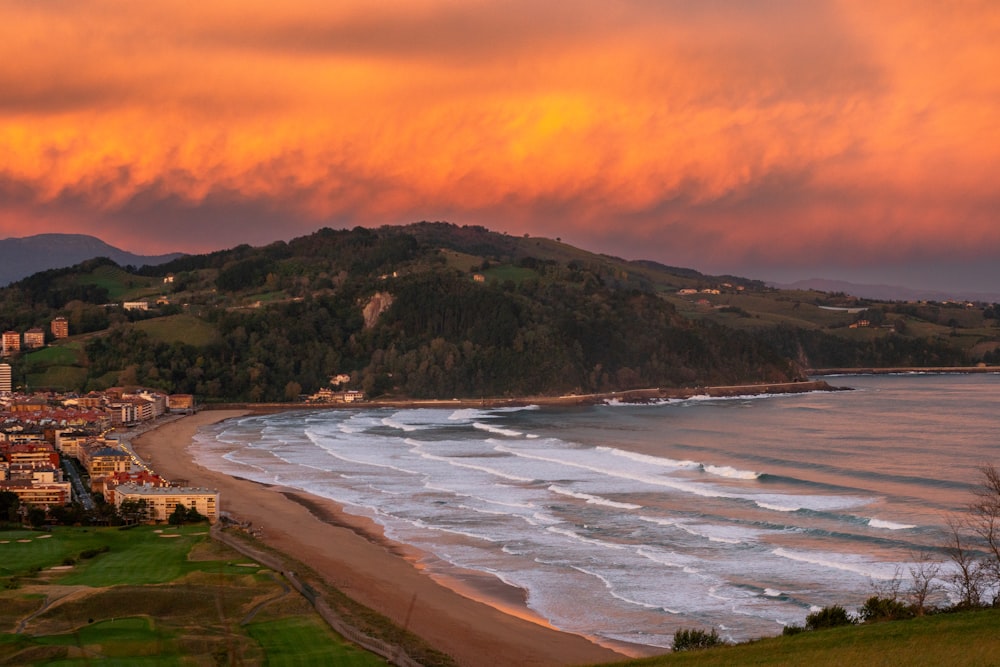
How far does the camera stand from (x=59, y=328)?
162125 mm

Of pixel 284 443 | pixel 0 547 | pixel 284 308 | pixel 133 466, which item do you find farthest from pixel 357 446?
pixel 284 308

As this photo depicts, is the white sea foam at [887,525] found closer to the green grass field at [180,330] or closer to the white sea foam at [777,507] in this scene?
the white sea foam at [777,507]

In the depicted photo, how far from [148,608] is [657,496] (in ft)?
99.0

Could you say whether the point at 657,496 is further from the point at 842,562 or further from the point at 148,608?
the point at 148,608

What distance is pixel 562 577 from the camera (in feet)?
125

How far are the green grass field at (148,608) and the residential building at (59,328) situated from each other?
127 m

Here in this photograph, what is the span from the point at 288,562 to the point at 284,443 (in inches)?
2003

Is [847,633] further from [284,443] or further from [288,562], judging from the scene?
[284,443]

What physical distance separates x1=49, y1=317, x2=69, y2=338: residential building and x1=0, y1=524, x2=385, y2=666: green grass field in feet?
416

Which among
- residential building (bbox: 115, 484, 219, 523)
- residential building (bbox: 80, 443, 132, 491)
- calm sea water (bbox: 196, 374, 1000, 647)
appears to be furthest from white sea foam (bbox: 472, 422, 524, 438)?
residential building (bbox: 115, 484, 219, 523)

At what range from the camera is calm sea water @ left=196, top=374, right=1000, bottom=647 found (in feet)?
115

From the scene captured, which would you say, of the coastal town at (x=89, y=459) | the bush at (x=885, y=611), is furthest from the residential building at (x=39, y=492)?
the bush at (x=885, y=611)

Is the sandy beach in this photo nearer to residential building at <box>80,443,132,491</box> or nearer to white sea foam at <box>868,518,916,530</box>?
residential building at <box>80,443,132,491</box>

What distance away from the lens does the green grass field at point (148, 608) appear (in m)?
26.0
